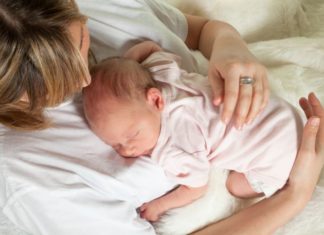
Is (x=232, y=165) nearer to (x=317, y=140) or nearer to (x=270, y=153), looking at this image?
(x=270, y=153)

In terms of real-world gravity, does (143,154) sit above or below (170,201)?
above

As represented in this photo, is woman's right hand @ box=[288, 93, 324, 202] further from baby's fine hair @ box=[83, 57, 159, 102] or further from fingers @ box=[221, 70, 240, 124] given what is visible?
baby's fine hair @ box=[83, 57, 159, 102]

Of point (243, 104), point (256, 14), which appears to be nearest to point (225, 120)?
point (243, 104)

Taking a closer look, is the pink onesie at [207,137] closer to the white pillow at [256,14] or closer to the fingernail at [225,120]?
the fingernail at [225,120]

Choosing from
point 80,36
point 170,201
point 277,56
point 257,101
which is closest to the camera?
point 80,36

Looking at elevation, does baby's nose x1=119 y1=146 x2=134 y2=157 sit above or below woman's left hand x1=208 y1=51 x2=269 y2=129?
below

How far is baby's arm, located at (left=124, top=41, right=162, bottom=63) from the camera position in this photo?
3.44ft

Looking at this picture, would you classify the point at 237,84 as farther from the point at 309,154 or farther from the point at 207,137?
the point at 309,154

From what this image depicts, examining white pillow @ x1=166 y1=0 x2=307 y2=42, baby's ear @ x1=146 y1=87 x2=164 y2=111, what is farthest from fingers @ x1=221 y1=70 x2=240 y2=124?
white pillow @ x1=166 y1=0 x2=307 y2=42

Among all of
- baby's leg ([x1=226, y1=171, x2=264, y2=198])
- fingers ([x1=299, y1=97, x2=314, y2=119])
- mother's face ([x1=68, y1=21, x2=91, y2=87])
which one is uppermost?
mother's face ([x1=68, y1=21, x2=91, y2=87])

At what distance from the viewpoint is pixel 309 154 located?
1.01m

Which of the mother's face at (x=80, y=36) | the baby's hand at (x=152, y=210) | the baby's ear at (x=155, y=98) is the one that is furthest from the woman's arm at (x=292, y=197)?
the mother's face at (x=80, y=36)

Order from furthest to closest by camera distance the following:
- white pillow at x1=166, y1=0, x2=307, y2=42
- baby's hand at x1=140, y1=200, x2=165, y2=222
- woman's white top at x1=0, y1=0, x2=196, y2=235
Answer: white pillow at x1=166, y1=0, x2=307, y2=42
baby's hand at x1=140, y1=200, x2=165, y2=222
woman's white top at x1=0, y1=0, x2=196, y2=235

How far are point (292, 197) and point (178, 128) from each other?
12.9 inches
